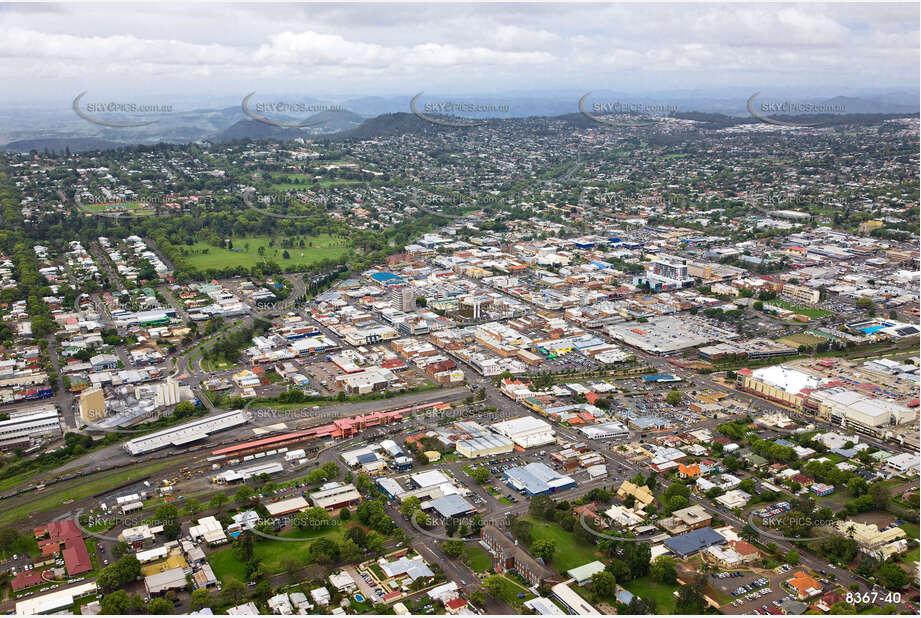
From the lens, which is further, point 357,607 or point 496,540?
point 496,540

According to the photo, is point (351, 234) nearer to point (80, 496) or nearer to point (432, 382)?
point (432, 382)

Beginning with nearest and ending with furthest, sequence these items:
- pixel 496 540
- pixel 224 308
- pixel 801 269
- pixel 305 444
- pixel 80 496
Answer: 1. pixel 496 540
2. pixel 80 496
3. pixel 305 444
4. pixel 224 308
5. pixel 801 269

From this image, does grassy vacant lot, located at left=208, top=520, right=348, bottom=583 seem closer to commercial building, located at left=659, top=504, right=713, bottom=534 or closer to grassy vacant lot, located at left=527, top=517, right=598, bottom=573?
grassy vacant lot, located at left=527, top=517, right=598, bottom=573

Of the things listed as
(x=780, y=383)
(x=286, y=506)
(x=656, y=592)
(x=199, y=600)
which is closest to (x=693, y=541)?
(x=656, y=592)

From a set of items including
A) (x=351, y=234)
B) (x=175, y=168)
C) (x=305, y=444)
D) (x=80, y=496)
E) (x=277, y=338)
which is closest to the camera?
(x=80, y=496)

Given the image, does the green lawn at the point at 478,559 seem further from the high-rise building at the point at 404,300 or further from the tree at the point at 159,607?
the high-rise building at the point at 404,300

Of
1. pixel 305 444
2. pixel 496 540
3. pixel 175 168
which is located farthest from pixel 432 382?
pixel 175 168
